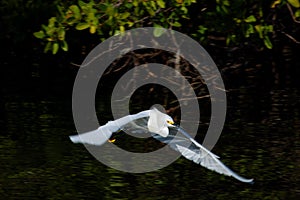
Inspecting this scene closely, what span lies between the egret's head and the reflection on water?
603 millimetres

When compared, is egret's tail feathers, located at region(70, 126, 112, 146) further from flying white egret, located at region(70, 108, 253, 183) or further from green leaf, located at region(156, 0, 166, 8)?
green leaf, located at region(156, 0, 166, 8)

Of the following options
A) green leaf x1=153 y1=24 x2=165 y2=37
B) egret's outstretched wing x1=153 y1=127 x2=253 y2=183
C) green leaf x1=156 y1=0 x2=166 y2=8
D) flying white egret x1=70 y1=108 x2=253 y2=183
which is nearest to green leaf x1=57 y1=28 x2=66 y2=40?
green leaf x1=153 y1=24 x2=165 y2=37

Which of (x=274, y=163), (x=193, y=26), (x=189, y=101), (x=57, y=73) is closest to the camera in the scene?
(x=274, y=163)

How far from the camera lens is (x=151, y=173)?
8.98m

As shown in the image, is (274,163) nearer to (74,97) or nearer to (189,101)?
(189,101)

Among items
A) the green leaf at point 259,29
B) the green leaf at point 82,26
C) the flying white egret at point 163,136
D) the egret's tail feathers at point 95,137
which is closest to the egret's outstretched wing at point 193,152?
the flying white egret at point 163,136

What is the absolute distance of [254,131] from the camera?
1047 cm

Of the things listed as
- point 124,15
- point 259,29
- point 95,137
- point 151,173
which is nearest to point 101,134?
point 95,137

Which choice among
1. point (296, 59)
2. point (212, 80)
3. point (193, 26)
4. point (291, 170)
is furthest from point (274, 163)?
point (296, 59)

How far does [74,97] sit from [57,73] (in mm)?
1718

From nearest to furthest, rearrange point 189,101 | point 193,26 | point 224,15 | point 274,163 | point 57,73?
1. point 274,163
2. point 224,15
3. point 189,101
4. point 193,26
5. point 57,73

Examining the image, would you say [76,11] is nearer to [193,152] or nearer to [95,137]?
[95,137]

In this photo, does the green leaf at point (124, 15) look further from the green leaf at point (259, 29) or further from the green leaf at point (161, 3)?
the green leaf at point (259, 29)

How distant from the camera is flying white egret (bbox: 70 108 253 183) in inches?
302
